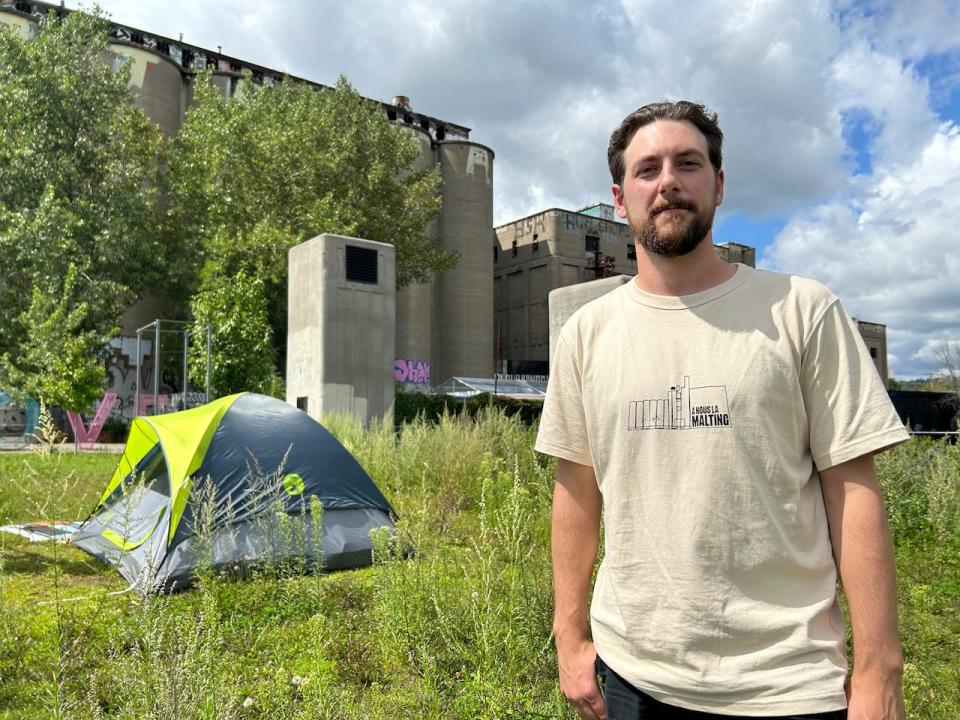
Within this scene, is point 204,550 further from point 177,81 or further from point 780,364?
point 177,81

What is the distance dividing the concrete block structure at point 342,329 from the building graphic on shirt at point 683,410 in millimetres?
11936

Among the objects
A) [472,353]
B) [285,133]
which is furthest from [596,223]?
[285,133]

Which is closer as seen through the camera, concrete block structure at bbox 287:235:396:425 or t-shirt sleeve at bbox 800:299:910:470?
t-shirt sleeve at bbox 800:299:910:470

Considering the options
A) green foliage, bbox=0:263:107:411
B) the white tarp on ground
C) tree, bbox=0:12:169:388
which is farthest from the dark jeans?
tree, bbox=0:12:169:388

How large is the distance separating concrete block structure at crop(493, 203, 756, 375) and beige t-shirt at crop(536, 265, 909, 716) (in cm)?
5652

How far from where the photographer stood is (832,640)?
1510 millimetres

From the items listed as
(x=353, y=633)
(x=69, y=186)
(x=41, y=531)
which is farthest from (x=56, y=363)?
(x=353, y=633)

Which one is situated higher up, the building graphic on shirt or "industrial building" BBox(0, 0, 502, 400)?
"industrial building" BBox(0, 0, 502, 400)

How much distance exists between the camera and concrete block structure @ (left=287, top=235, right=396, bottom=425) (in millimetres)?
13531

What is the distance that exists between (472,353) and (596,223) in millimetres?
18651

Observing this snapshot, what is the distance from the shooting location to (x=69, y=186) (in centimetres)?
2466

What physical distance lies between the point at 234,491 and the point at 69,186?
22.5 metres

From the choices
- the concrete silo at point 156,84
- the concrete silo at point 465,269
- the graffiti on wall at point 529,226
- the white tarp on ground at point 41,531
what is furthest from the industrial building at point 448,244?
the white tarp on ground at point 41,531

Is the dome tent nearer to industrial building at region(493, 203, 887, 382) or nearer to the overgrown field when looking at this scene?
the overgrown field
